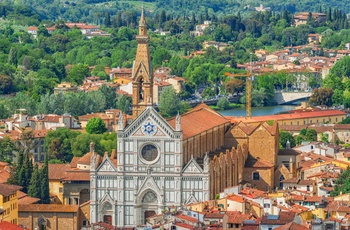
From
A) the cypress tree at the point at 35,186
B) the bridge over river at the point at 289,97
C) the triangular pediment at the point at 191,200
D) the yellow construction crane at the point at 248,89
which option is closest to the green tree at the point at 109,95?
the yellow construction crane at the point at 248,89

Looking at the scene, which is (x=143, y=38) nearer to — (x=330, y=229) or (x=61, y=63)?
(x=330, y=229)

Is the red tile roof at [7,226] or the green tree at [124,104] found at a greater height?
the green tree at [124,104]

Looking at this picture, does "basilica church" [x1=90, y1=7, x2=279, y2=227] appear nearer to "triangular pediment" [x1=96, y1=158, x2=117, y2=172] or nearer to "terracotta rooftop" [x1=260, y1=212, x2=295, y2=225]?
"triangular pediment" [x1=96, y1=158, x2=117, y2=172]

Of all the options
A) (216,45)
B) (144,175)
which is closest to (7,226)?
(144,175)

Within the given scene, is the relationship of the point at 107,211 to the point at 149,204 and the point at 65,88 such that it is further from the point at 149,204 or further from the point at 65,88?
the point at 65,88

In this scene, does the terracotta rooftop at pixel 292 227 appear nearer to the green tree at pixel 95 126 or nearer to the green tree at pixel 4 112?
the green tree at pixel 95 126
